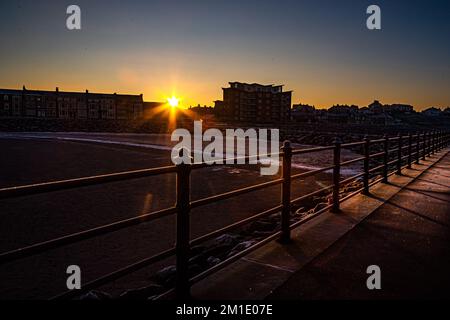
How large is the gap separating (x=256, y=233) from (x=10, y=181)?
13.8m

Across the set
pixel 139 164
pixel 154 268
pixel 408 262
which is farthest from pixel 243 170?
pixel 408 262

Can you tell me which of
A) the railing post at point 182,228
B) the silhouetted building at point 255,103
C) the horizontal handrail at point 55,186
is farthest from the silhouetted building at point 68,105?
the horizontal handrail at point 55,186

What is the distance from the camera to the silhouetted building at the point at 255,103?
93.8 m

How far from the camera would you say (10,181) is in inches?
680

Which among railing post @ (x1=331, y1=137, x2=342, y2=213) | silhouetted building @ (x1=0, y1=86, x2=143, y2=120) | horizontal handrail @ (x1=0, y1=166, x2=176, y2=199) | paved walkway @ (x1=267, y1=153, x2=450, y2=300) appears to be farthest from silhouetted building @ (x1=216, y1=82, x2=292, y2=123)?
horizontal handrail @ (x1=0, y1=166, x2=176, y2=199)

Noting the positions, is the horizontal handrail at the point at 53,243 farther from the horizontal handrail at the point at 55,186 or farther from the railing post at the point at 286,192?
the railing post at the point at 286,192

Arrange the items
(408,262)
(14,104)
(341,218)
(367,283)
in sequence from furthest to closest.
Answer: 1. (14,104)
2. (341,218)
3. (408,262)
4. (367,283)

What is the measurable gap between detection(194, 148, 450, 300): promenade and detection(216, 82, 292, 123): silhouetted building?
8567 cm

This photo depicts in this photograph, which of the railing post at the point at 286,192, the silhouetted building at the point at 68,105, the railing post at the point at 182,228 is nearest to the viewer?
the railing post at the point at 182,228

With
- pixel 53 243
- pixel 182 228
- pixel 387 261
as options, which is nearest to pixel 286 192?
pixel 387 261

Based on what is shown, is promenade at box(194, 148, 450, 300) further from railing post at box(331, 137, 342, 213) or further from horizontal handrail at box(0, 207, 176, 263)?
horizontal handrail at box(0, 207, 176, 263)

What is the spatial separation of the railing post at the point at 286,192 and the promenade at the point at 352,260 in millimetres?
171

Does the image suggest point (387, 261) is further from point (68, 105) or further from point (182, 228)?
A: point (68, 105)
